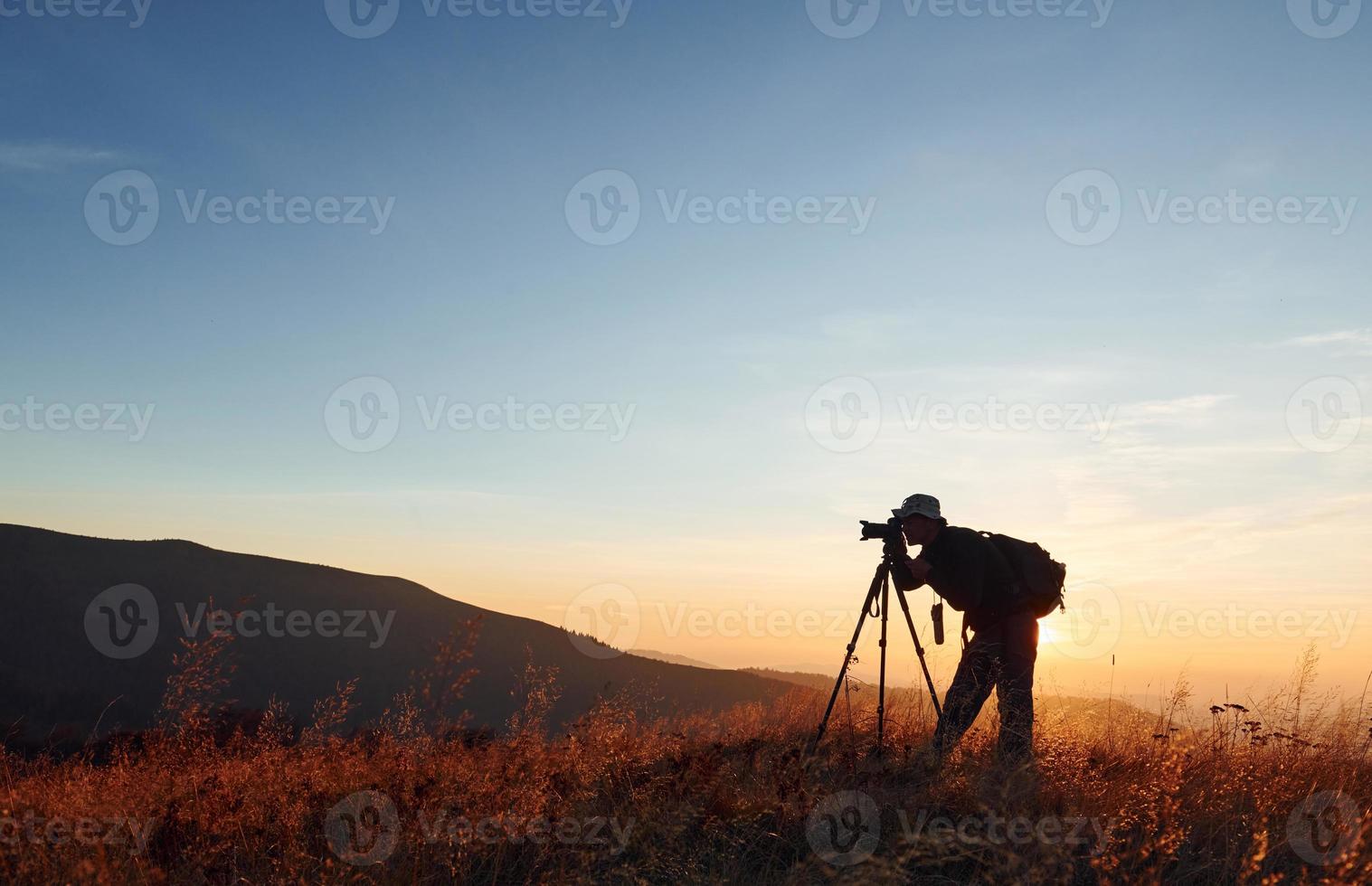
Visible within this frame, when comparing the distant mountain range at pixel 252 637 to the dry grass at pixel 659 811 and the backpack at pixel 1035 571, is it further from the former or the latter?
the dry grass at pixel 659 811

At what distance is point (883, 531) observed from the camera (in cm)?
710

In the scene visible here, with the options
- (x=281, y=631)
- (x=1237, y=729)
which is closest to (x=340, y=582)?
(x=281, y=631)

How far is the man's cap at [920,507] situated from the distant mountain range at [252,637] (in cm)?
4386

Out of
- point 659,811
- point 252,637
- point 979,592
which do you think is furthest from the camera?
point 252,637

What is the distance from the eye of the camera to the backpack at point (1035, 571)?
6.84m

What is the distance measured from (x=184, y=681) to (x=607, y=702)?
3.12 metres

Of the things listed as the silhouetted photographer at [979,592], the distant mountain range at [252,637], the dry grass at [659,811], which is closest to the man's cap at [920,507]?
the silhouetted photographer at [979,592]

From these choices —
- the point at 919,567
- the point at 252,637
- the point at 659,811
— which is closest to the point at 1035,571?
the point at 919,567

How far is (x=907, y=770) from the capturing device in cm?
584

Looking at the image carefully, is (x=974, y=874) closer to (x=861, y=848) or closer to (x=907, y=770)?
(x=861, y=848)

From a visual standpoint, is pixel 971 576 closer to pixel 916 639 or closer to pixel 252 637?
pixel 916 639

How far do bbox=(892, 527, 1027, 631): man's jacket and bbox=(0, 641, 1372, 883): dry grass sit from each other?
1.12 meters

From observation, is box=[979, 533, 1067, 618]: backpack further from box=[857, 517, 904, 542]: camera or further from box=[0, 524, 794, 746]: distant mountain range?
box=[0, 524, 794, 746]: distant mountain range

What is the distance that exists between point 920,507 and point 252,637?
73129 mm
